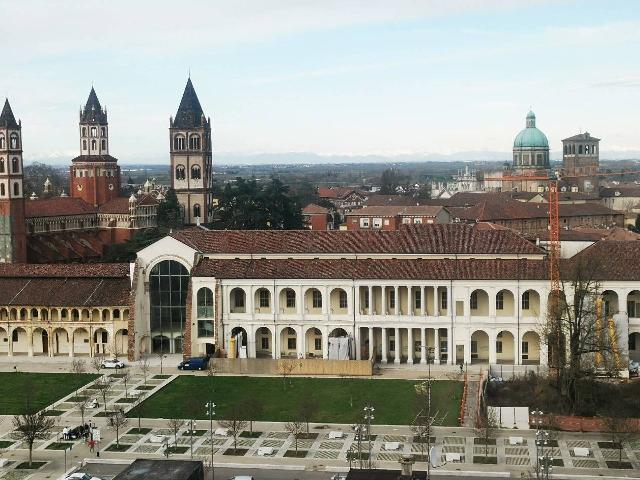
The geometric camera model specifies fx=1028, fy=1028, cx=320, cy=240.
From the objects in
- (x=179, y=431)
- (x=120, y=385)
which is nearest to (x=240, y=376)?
(x=120, y=385)

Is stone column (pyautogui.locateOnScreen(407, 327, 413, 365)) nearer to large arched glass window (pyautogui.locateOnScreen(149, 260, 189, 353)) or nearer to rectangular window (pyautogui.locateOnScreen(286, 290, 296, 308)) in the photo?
rectangular window (pyautogui.locateOnScreen(286, 290, 296, 308))

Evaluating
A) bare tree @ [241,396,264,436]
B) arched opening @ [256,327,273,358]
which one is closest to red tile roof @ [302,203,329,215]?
arched opening @ [256,327,273,358]

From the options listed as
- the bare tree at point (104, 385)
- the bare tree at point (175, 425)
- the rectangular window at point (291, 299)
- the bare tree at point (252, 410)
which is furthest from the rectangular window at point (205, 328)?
the bare tree at point (175, 425)

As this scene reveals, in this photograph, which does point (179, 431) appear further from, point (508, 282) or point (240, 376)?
point (508, 282)

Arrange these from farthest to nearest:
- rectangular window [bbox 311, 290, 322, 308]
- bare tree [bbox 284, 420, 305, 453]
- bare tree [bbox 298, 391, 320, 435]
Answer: rectangular window [bbox 311, 290, 322, 308], bare tree [bbox 298, 391, 320, 435], bare tree [bbox 284, 420, 305, 453]

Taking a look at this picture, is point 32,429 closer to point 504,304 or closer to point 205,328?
point 205,328

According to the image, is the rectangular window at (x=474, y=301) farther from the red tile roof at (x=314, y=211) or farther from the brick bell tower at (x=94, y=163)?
the red tile roof at (x=314, y=211)
